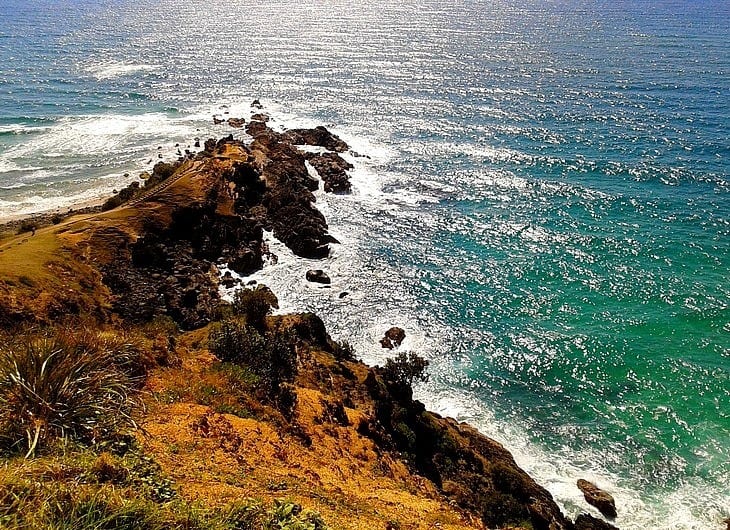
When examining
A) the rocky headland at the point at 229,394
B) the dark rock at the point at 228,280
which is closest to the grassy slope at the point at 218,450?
the rocky headland at the point at 229,394

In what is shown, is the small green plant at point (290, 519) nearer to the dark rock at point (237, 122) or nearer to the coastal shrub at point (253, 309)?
the coastal shrub at point (253, 309)

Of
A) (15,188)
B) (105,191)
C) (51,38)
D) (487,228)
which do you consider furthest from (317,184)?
(51,38)

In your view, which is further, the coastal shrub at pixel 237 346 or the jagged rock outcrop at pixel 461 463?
the coastal shrub at pixel 237 346

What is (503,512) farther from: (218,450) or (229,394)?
(218,450)

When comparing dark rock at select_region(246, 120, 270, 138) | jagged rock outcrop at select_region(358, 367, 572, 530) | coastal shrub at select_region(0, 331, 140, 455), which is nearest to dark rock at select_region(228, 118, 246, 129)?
dark rock at select_region(246, 120, 270, 138)

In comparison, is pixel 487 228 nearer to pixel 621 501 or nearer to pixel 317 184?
pixel 317 184
